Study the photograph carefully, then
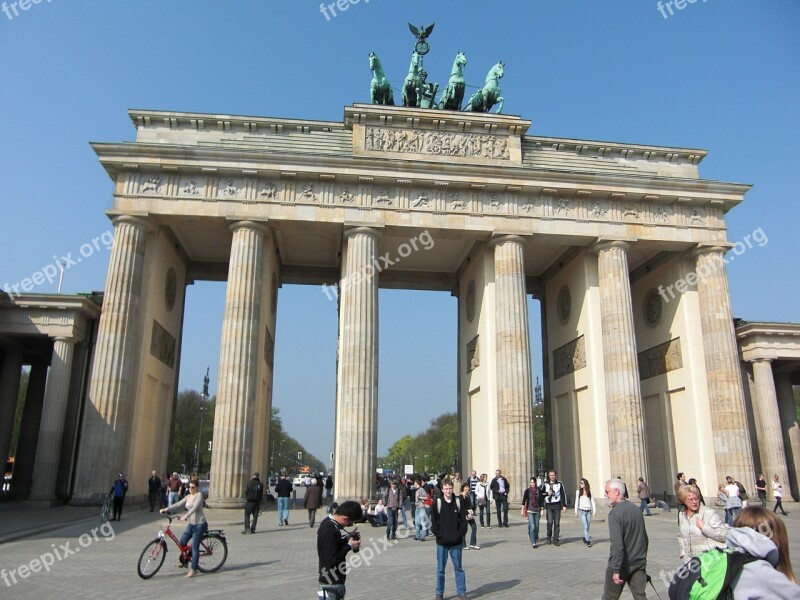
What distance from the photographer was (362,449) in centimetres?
2314

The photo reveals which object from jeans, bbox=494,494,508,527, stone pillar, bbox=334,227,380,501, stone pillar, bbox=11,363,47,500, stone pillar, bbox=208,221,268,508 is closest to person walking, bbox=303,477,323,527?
stone pillar, bbox=334,227,380,501

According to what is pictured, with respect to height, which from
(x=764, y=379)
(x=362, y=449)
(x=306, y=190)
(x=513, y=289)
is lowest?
(x=362, y=449)

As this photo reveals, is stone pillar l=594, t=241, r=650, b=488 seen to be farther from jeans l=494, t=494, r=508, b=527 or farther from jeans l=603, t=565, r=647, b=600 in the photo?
jeans l=603, t=565, r=647, b=600

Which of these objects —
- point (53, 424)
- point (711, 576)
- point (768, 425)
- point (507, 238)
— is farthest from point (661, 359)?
point (711, 576)

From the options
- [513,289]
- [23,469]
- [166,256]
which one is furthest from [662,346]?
[23,469]

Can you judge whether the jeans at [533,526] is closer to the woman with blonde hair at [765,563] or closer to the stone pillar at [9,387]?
the woman with blonde hair at [765,563]

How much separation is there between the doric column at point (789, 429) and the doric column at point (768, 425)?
2.62 meters

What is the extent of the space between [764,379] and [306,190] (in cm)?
2353

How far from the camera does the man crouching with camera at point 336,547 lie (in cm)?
573

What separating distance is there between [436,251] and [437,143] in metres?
5.79

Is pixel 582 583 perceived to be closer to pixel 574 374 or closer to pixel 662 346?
pixel 574 374

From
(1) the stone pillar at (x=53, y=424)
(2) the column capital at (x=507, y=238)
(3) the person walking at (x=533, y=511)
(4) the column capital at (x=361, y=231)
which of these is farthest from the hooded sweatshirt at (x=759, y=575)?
(1) the stone pillar at (x=53, y=424)

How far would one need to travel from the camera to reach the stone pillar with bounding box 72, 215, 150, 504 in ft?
72.6

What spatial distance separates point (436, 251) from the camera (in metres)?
31.0
